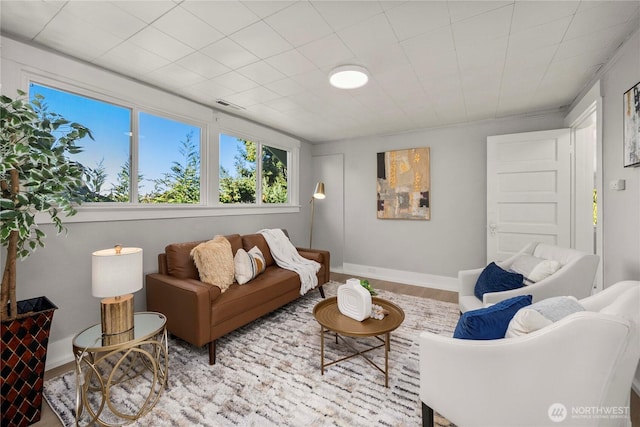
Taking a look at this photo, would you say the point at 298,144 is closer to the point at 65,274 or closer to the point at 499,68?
the point at 499,68

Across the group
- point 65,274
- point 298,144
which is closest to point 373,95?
point 298,144

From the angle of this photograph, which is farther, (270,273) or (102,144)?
(270,273)

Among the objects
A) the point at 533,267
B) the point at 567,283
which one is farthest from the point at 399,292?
the point at 567,283

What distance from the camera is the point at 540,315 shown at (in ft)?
3.72

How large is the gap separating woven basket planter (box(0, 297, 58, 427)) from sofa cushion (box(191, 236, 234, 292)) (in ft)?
3.29

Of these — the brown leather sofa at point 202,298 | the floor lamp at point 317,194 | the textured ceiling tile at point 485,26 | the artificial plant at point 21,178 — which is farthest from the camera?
the floor lamp at point 317,194

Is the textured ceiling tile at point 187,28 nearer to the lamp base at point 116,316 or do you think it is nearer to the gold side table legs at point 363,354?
the lamp base at point 116,316

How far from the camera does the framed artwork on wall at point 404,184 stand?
419 centimetres

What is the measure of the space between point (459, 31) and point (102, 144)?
3141mm

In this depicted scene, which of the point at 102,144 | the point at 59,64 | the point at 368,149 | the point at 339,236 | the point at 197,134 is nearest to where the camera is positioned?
the point at 59,64

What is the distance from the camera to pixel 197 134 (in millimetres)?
3291

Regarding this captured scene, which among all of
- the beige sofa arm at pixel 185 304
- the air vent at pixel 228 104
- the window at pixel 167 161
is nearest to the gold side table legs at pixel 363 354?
the beige sofa arm at pixel 185 304

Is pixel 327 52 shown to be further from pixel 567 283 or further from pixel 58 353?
pixel 58 353

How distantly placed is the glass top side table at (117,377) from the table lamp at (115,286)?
77 mm
